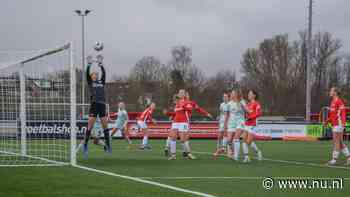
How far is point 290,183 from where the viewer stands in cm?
1041

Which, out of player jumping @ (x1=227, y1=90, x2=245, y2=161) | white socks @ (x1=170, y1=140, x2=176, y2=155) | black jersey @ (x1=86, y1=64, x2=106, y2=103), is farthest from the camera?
white socks @ (x1=170, y1=140, x2=176, y2=155)

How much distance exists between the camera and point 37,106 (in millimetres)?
14781

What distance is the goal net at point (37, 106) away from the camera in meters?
13.6

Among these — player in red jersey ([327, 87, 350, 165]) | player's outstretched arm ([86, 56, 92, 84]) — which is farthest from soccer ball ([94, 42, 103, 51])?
player in red jersey ([327, 87, 350, 165])

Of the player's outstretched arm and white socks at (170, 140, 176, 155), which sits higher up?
the player's outstretched arm

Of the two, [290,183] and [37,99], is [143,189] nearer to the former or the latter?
[290,183]

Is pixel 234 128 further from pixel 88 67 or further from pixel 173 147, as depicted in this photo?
pixel 88 67

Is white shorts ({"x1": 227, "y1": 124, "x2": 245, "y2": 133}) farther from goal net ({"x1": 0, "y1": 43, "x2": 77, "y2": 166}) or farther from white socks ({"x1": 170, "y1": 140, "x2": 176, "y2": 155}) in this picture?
goal net ({"x1": 0, "y1": 43, "x2": 77, "y2": 166})

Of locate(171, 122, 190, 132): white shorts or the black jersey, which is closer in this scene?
the black jersey

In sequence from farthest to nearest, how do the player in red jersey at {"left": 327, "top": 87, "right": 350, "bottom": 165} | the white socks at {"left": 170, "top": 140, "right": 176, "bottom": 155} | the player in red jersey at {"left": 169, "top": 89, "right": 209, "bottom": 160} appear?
the player in red jersey at {"left": 169, "top": 89, "right": 209, "bottom": 160}, the white socks at {"left": 170, "top": 140, "right": 176, "bottom": 155}, the player in red jersey at {"left": 327, "top": 87, "right": 350, "bottom": 165}

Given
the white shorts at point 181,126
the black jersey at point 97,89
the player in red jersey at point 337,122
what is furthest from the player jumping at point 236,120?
the black jersey at point 97,89

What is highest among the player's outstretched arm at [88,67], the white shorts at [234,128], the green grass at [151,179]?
the player's outstretched arm at [88,67]

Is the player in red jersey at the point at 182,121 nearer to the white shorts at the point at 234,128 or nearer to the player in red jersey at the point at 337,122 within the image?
the white shorts at the point at 234,128

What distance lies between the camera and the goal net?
44.6 ft
